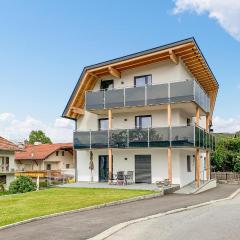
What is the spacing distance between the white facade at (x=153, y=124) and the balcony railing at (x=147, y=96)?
0.94 m

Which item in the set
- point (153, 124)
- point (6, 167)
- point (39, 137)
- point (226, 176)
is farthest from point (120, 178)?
point (39, 137)

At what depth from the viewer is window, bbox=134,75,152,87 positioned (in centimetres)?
2981

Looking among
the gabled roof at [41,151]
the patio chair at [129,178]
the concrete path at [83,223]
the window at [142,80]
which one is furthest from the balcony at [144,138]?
the gabled roof at [41,151]

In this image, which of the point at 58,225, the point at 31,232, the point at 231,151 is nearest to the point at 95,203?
the point at 58,225

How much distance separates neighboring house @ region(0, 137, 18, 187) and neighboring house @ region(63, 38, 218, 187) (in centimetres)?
957

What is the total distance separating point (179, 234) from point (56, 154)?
162ft

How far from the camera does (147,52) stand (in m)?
27.8

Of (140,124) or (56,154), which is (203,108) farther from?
(56,154)

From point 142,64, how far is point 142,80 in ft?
4.06

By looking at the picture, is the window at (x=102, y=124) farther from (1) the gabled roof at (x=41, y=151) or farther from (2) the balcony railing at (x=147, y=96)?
(1) the gabled roof at (x=41, y=151)

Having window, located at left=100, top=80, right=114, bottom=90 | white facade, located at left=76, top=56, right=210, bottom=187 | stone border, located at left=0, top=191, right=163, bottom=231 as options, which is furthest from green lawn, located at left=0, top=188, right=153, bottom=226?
window, located at left=100, top=80, right=114, bottom=90

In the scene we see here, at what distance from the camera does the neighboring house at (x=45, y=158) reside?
5778 cm

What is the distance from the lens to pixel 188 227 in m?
12.9

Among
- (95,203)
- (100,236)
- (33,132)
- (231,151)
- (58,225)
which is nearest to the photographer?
(100,236)
